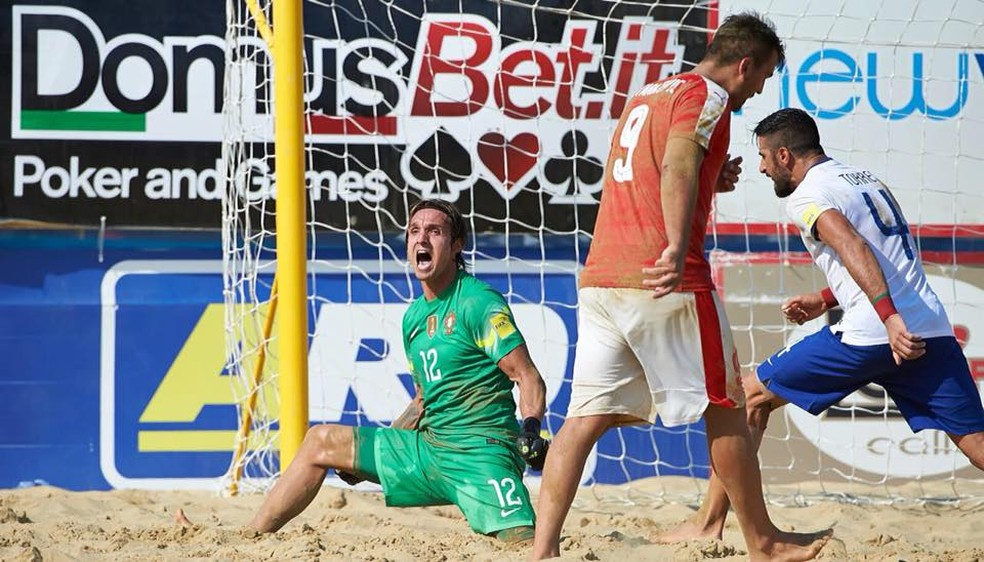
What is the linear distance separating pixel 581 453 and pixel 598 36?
316 cm

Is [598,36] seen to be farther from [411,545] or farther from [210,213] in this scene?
[411,545]

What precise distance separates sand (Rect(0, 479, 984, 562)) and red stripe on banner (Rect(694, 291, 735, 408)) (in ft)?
2.03

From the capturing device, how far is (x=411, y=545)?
4211 mm

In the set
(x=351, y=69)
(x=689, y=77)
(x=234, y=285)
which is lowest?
(x=234, y=285)

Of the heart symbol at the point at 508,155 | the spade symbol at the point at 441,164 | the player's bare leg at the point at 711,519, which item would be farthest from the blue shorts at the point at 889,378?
the spade symbol at the point at 441,164

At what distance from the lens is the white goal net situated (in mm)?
6160

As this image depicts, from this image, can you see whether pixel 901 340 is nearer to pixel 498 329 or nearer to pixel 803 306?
pixel 803 306

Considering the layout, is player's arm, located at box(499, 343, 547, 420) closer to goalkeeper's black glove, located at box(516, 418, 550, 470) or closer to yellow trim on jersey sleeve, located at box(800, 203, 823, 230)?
goalkeeper's black glove, located at box(516, 418, 550, 470)

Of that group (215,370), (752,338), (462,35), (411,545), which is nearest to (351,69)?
(462,35)

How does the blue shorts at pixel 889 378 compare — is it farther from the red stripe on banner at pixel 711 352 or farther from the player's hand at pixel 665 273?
the player's hand at pixel 665 273

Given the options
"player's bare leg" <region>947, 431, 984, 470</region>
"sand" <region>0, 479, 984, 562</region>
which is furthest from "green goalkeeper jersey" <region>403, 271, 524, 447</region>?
"player's bare leg" <region>947, 431, 984, 470</region>

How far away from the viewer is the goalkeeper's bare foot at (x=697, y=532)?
14.1 feet

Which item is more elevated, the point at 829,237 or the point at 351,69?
the point at 351,69

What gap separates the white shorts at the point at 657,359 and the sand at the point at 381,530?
0.48 m
